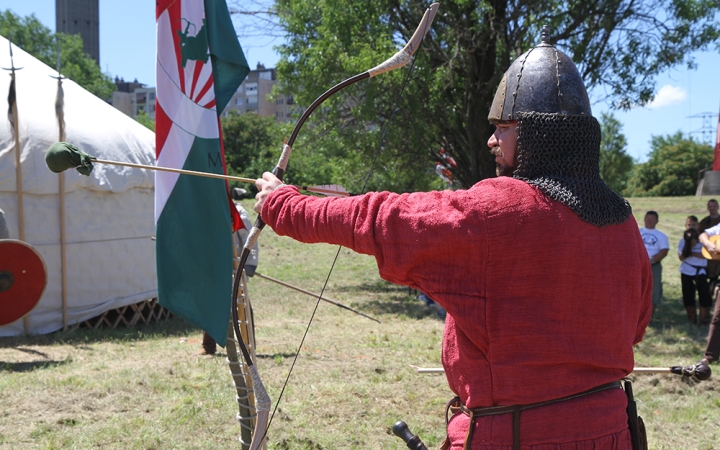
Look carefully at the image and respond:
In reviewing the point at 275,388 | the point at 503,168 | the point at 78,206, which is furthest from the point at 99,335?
the point at 503,168

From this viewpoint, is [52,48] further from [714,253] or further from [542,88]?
[542,88]

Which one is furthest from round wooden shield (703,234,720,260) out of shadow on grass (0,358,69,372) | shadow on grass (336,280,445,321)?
shadow on grass (0,358,69,372)

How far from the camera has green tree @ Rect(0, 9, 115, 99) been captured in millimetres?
37625

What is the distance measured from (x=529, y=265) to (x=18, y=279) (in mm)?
5520

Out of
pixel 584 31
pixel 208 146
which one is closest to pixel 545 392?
pixel 208 146

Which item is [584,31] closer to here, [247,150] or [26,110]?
[26,110]

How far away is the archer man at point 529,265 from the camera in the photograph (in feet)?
5.93

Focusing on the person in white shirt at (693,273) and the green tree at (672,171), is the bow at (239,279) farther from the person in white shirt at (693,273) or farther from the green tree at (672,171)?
the green tree at (672,171)

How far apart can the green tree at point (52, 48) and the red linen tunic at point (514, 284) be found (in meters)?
37.6

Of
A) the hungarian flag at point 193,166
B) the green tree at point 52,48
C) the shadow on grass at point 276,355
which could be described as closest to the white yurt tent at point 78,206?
the shadow on grass at point 276,355

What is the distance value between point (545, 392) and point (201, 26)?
253 cm

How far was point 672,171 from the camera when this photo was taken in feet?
171

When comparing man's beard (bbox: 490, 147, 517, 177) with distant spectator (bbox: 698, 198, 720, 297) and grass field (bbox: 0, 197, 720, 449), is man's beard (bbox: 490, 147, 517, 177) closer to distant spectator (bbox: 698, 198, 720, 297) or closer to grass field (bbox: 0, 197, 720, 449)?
grass field (bbox: 0, 197, 720, 449)

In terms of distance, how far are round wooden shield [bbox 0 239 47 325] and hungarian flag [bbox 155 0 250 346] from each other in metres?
3.25
